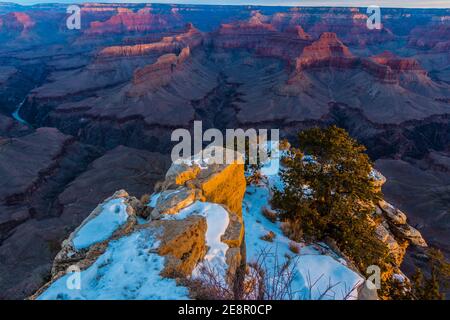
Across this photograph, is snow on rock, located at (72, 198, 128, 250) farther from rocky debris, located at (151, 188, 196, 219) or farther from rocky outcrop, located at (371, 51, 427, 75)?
rocky outcrop, located at (371, 51, 427, 75)

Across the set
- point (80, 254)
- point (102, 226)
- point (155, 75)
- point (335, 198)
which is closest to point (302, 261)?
point (335, 198)

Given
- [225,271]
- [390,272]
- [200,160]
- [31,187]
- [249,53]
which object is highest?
[249,53]

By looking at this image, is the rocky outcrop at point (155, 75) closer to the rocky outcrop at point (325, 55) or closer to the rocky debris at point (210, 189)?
the rocky outcrop at point (325, 55)

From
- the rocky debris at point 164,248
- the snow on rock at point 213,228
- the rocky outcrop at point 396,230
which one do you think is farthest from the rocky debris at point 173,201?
the rocky outcrop at point 396,230

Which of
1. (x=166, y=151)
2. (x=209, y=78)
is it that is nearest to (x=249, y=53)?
(x=209, y=78)

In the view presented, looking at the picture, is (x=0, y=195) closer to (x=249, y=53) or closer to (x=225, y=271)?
(x=225, y=271)

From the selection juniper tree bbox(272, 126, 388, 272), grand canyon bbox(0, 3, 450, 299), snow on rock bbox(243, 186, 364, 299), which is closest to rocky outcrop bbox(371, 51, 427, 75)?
grand canyon bbox(0, 3, 450, 299)
